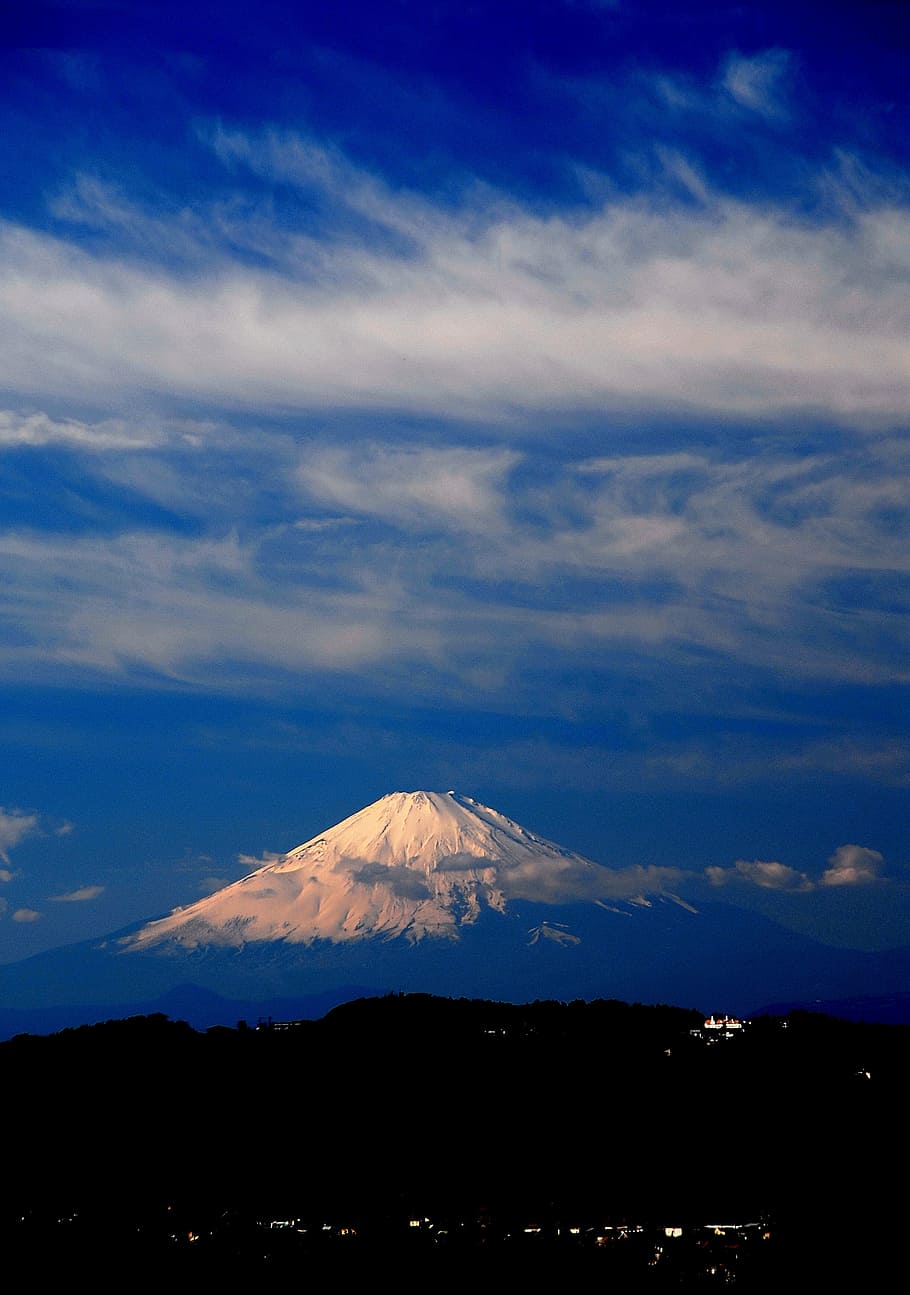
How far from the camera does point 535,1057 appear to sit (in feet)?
166

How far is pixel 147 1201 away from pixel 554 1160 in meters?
10.5

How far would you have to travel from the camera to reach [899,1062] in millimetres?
48500

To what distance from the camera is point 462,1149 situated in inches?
1748

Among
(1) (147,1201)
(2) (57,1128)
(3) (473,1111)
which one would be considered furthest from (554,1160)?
(2) (57,1128)

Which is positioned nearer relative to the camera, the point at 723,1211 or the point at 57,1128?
the point at 723,1211

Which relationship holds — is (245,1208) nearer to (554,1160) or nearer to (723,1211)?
(554,1160)

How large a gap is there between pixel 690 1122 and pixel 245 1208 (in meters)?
12.3

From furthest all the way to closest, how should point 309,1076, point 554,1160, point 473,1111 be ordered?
point 309,1076 < point 473,1111 < point 554,1160

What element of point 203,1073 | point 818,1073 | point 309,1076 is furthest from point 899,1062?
point 203,1073

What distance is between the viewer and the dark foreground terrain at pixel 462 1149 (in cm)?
3775

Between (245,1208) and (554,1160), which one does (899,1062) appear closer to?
(554,1160)

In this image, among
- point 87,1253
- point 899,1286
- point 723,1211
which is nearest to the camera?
point 899,1286

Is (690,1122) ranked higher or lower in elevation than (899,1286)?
higher

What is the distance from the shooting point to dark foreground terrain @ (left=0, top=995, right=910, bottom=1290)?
37750 millimetres
